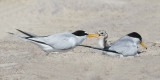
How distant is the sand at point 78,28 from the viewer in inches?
374

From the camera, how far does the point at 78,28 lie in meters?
14.8

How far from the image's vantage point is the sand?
9.50 m

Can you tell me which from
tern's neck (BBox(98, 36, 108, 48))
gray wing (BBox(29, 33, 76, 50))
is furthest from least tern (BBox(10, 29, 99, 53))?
tern's neck (BBox(98, 36, 108, 48))

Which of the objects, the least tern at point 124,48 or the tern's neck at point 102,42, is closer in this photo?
the least tern at point 124,48

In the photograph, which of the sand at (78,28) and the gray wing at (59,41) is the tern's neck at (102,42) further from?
the gray wing at (59,41)

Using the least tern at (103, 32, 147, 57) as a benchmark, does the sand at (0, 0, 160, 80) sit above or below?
below

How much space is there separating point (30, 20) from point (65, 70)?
239 inches

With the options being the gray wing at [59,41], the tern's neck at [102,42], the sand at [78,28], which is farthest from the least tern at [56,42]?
the tern's neck at [102,42]

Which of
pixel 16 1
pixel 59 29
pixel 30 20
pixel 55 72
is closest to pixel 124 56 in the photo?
pixel 55 72

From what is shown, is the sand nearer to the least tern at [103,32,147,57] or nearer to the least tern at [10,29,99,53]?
the least tern at [103,32,147,57]

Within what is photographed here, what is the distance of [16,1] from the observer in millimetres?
16969

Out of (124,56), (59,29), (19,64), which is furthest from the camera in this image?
(59,29)

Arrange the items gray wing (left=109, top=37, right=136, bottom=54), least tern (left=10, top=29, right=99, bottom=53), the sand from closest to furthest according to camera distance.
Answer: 1. the sand
2. least tern (left=10, top=29, right=99, bottom=53)
3. gray wing (left=109, top=37, right=136, bottom=54)

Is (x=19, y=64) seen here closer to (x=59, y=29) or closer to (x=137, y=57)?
(x=137, y=57)
